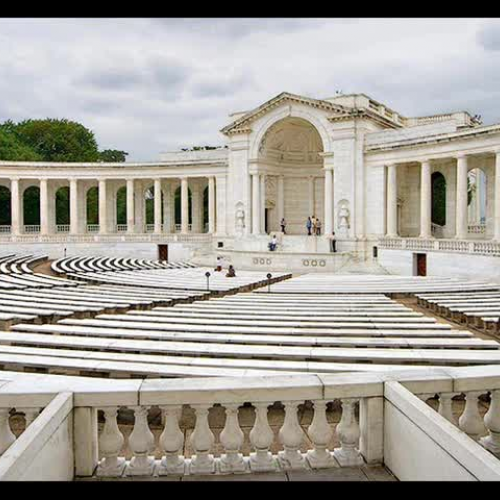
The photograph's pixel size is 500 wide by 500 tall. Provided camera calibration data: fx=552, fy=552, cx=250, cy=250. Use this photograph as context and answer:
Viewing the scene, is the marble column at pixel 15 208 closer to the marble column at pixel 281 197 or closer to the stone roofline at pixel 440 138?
the marble column at pixel 281 197

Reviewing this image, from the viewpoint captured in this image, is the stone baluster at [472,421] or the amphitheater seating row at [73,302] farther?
the amphitheater seating row at [73,302]

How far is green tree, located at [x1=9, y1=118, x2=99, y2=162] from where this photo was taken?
293 feet

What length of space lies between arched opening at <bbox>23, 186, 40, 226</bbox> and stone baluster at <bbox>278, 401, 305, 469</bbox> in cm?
8264

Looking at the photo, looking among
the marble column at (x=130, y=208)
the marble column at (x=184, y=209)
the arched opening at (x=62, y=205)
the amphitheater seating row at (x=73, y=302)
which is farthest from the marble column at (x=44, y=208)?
the amphitheater seating row at (x=73, y=302)

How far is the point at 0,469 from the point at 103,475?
1820 mm

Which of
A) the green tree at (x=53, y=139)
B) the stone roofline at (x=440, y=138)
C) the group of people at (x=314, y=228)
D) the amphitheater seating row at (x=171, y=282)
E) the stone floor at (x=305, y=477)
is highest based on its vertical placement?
the green tree at (x=53, y=139)

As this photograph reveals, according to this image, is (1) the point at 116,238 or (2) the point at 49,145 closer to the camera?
(1) the point at 116,238

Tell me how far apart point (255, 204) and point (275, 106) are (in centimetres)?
1002

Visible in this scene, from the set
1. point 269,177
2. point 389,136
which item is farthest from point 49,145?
point 389,136

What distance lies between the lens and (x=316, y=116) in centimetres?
5300

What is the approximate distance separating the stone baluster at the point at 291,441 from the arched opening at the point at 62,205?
79.1 m

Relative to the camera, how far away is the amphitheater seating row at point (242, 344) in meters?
9.23
